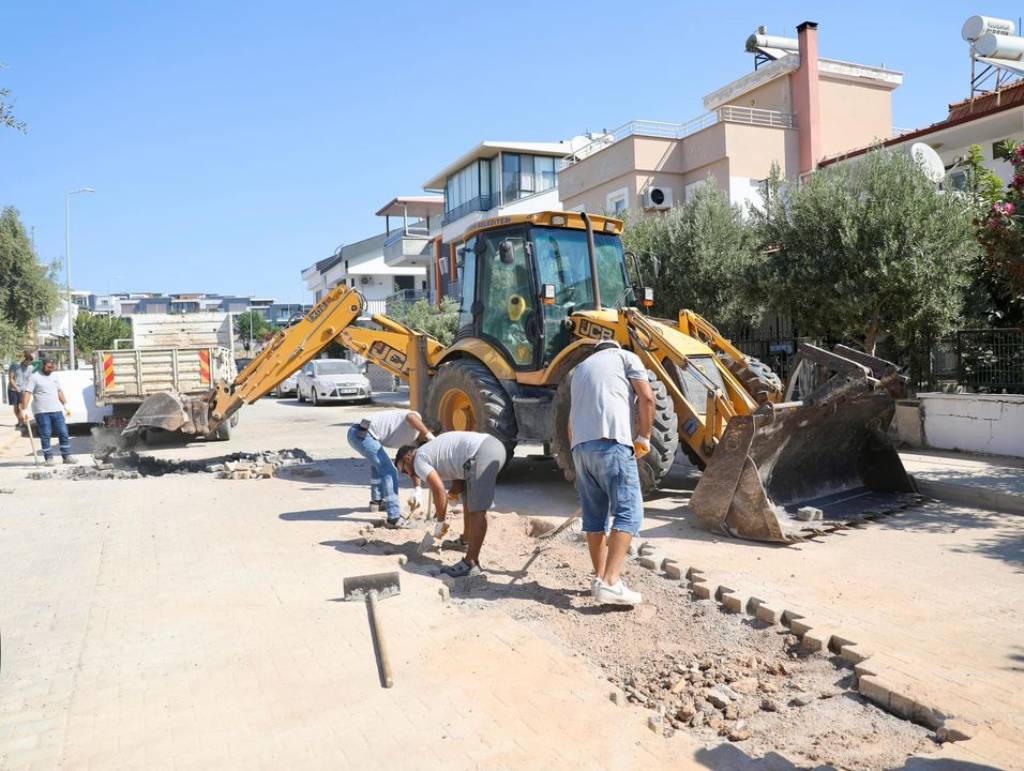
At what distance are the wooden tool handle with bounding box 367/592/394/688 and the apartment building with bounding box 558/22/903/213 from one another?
61.6ft

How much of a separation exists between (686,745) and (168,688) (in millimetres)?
2590

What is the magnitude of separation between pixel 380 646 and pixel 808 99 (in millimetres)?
22954

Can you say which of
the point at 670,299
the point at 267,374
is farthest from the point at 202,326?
the point at 670,299

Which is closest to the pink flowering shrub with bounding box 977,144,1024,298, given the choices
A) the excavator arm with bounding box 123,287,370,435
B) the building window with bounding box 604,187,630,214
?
the excavator arm with bounding box 123,287,370,435

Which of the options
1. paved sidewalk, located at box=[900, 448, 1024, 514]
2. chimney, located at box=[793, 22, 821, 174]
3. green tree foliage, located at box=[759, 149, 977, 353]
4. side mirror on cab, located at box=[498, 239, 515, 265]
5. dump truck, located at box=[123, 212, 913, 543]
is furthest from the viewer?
chimney, located at box=[793, 22, 821, 174]

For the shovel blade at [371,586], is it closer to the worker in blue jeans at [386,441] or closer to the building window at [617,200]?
the worker in blue jeans at [386,441]

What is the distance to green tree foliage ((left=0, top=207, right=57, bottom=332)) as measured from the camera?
1089 inches

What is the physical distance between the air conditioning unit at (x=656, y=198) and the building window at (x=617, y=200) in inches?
28.2

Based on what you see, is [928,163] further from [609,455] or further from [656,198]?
[609,455]

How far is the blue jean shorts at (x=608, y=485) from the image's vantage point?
16.9ft

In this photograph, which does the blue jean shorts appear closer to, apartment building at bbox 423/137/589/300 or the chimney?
the chimney

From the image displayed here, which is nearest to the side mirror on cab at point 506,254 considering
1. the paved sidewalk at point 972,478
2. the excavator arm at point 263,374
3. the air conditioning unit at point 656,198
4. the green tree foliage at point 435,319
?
the excavator arm at point 263,374

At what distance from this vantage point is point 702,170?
22.4 metres

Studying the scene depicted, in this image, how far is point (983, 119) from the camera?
57.3ft
